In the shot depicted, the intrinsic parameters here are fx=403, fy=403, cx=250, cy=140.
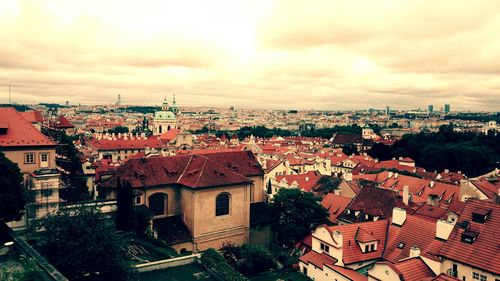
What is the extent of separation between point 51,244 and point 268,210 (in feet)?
101

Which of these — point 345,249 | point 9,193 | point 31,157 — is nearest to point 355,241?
point 345,249

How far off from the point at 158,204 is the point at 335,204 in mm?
22520

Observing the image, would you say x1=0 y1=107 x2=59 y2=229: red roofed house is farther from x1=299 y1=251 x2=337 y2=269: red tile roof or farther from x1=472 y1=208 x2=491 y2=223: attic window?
x1=472 y1=208 x2=491 y2=223: attic window

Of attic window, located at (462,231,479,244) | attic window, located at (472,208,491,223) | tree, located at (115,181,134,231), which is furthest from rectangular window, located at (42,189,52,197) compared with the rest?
attic window, located at (472,208,491,223)

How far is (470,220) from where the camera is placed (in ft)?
103

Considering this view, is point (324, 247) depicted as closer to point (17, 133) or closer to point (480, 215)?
point (480, 215)

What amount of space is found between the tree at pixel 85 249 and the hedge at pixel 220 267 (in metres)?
Answer: 8.93

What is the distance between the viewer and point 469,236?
30000 millimetres

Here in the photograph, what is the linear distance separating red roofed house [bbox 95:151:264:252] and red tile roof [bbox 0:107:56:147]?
323 inches

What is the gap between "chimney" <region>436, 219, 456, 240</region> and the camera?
33272 millimetres

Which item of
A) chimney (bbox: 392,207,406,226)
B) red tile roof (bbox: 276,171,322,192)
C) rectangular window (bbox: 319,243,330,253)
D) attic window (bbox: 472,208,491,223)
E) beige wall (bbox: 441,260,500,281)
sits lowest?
Result: rectangular window (bbox: 319,243,330,253)

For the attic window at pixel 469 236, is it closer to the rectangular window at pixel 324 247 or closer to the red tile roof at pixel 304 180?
the rectangular window at pixel 324 247

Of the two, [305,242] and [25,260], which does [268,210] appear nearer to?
[305,242]

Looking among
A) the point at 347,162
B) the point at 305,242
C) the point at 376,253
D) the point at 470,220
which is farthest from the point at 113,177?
the point at 347,162
